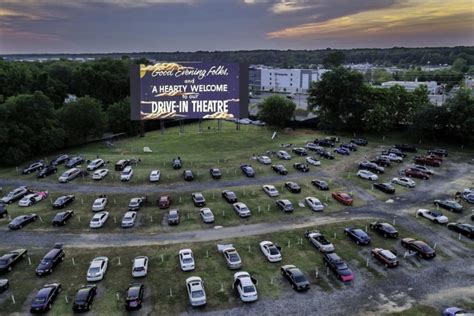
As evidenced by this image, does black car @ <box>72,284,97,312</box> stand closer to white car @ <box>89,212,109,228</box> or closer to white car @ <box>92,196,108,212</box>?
white car @ <box>89,212,109,228</box>

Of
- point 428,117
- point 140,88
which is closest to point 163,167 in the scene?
point 140,88

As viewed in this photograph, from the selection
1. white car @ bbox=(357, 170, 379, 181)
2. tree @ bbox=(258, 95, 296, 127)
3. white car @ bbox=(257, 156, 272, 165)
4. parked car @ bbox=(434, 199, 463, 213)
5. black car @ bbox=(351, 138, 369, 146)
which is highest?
tree @ bbox=(258, 95, 296, 127)

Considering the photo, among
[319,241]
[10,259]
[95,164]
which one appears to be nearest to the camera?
[10,259]

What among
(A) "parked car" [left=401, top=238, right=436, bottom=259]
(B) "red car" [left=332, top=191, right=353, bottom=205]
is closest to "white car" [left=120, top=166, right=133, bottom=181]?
A: (B) "red car" [left=332, top=191, right=353, bottom=205]

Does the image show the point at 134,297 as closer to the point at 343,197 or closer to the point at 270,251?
the point at 270,251

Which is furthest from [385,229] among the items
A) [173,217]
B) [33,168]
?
[33,168]
